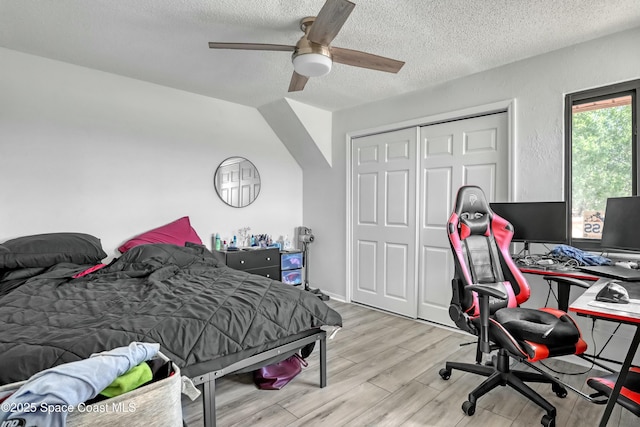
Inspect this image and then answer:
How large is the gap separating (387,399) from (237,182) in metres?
3.05

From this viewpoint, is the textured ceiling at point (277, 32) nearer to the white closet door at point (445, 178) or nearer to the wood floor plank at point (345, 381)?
the white closet door at point (445, 178)

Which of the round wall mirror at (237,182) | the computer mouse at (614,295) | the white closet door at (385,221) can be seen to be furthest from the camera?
the round wall mirror at (237,182)

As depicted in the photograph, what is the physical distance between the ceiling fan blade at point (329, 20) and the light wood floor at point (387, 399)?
2.27m

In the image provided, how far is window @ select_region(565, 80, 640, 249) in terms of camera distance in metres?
2.55

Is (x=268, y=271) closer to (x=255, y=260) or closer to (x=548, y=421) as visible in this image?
(x=255, y=260)

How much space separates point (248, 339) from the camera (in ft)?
5.98

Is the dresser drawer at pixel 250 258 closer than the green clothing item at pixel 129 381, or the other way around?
the green clothing item at pixel 129 381

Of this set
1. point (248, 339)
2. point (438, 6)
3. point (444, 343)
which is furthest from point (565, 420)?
point (438, 6)

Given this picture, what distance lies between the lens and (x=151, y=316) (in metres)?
1.73

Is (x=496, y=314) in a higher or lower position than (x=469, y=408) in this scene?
higher

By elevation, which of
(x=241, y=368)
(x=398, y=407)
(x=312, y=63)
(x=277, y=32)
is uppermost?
(x=277, y=32)

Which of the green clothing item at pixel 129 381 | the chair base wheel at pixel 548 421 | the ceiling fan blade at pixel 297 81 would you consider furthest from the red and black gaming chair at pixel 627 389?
the ceiling fan blade at pixel 297 81

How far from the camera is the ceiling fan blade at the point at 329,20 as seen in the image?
1.69 meters

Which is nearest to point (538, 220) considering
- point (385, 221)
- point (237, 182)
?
point (385, 221)
